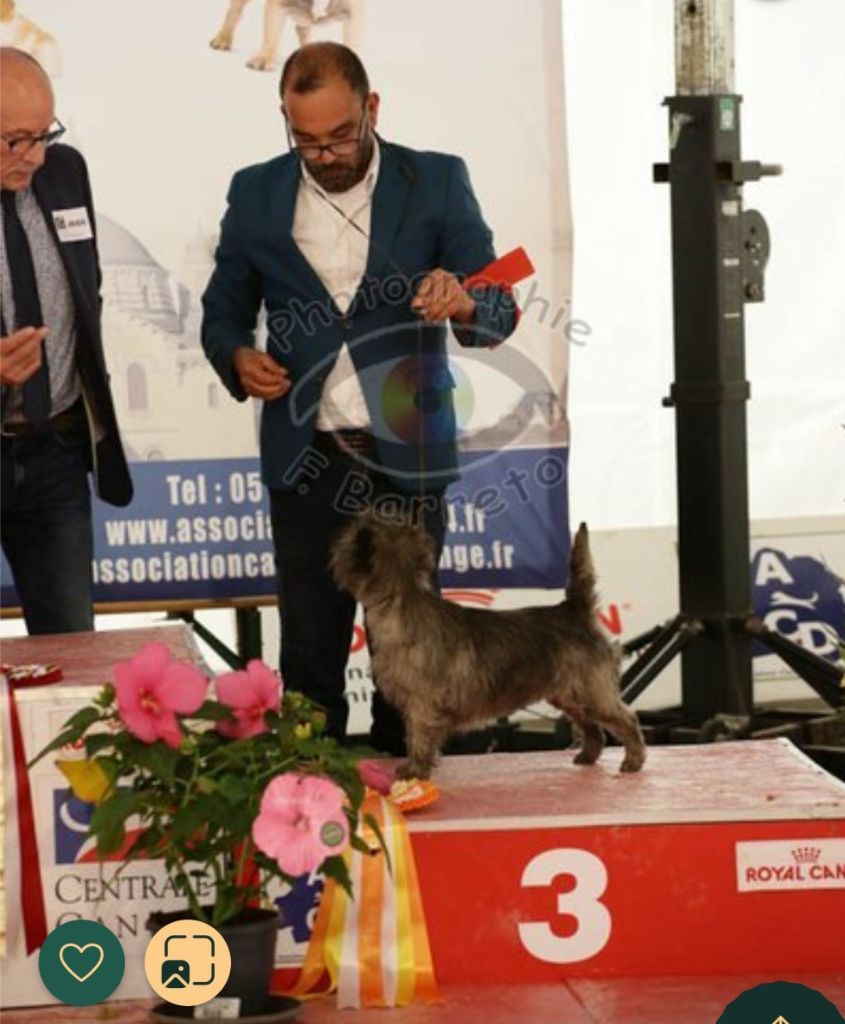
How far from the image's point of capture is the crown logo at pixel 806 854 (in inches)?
154

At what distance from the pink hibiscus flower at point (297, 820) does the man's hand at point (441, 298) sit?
1427 millimetres

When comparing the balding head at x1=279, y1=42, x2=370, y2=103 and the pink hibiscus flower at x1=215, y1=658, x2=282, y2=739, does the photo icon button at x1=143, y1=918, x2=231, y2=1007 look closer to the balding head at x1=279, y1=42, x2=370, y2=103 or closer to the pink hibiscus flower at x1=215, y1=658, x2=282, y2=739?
the pink hibiscus flower at x1=215, y1=658, x2=282, y2=739

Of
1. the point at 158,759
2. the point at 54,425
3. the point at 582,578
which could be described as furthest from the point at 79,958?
the point at 54,425

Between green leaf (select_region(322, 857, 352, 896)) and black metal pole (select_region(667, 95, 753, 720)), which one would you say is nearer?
green leaf (select_region(322, 857, 352, 896))

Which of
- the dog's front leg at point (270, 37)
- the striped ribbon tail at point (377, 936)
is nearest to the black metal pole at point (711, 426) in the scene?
the dog's front leg at point (270, 37)

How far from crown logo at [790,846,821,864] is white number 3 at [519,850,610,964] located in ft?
1.01

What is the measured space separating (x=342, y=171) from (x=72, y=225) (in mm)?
563

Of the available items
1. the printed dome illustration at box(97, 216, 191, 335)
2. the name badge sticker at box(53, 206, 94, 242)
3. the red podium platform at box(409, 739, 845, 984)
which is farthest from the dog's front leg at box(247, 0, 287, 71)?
the red podium platform at box(409, 739, 845, 984)

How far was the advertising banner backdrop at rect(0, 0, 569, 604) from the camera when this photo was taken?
5.54 m

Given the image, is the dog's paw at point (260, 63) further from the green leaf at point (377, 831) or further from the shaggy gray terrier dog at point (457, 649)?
the green leaf at point (377, 831)

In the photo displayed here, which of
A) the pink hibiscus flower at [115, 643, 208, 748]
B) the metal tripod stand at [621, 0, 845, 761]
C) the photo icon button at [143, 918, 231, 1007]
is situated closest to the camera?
the photo icon button at [143, 918, 231, 1007]

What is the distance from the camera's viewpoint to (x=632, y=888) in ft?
12.8

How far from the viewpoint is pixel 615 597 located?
650cm

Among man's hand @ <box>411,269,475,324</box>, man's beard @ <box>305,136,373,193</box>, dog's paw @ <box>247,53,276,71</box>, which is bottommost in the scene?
man's hand @ <box>411,269,475,324</box>
